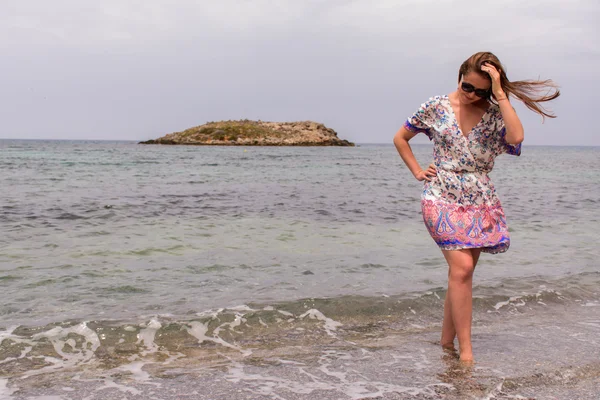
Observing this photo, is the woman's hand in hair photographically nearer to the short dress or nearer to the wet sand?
the short dress

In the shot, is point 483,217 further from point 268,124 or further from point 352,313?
point 268,124

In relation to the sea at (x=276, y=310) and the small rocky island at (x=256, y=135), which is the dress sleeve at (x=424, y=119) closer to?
the sea at (x=276, y=310)

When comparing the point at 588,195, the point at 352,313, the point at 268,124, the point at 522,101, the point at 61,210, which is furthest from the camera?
the point at 268,124

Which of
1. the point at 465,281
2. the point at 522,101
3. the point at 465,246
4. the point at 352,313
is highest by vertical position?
the point at 522,101

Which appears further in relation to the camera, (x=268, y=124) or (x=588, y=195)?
(x=268, y=124)

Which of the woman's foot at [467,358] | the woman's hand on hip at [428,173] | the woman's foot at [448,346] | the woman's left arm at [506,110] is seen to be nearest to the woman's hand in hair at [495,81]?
the woman's left arm at [506,110]

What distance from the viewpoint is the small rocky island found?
10469 centimetres

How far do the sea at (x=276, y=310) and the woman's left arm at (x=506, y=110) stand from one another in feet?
5.43

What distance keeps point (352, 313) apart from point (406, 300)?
719 millimetres

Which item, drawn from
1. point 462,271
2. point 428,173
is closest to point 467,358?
point 462,271

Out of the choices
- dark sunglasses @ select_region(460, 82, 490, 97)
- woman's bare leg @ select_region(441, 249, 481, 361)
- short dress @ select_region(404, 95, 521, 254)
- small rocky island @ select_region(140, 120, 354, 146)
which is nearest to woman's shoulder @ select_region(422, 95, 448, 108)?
short dress @ select_region(404, 95, 521, 254)

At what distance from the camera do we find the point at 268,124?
391 ft

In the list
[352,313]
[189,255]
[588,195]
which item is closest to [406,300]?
[352,313]

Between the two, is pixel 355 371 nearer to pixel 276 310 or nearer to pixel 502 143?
pixel 276 310
